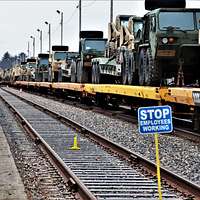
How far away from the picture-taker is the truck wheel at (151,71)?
59.3 feet

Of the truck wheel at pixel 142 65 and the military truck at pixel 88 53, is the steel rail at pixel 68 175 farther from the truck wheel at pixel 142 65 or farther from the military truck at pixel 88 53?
the military truck at pixel 88 53

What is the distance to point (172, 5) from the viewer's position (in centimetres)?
2008

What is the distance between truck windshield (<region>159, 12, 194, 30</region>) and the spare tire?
185 cm

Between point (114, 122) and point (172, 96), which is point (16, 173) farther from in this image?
point (114, 122)

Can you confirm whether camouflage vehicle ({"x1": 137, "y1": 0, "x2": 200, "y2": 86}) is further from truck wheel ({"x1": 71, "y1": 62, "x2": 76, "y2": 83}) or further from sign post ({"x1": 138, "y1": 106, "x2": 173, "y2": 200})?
truck wheel ({"x1": 71, "y1": 62, "x2": 76, "y2": 83})

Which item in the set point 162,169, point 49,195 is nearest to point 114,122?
point 162,169

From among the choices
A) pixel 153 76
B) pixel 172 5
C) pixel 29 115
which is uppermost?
pixel 172 5

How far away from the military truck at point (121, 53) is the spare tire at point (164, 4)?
93 cm

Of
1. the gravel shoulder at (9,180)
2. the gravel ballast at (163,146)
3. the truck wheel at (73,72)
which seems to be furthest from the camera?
the truck wheel at (73,72)

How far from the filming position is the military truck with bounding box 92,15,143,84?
21194 mm

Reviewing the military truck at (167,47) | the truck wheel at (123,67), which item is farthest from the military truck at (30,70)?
the military truck at (167,47)

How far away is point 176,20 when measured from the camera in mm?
18000

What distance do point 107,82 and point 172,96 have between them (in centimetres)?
1156

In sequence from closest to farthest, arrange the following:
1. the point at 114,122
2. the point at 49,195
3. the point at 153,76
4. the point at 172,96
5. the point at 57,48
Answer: the point at 49,195
the point at 172,96
the point at 153,76
the point at 114,122
the point at 57,48
